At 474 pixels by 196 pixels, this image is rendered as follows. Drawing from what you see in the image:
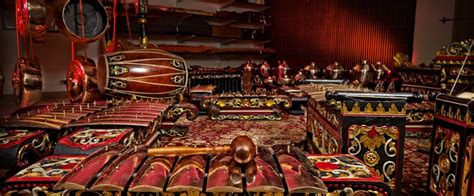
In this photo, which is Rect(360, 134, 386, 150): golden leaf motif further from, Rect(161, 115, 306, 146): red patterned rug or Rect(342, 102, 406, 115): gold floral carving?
Rect(161, 115, 306, 146): red patterned rug

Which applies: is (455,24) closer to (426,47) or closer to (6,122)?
(426,47)

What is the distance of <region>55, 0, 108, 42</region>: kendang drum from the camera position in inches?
88.2

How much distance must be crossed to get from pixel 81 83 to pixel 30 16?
0.59 m

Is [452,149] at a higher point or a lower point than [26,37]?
lower

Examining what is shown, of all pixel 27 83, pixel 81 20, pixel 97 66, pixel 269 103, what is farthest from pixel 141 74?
pixel 269 103

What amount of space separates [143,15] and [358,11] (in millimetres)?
5600

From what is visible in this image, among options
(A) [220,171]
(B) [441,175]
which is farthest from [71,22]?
(B) [441,175]

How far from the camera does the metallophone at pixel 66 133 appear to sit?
131 centimetres

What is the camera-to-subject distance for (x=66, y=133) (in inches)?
67.3

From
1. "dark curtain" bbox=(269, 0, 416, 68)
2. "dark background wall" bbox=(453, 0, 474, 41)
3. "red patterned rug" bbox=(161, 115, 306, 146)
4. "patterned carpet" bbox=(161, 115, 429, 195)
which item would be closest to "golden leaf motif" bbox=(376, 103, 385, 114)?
"patterned carpet" bbox=(161, 115, 429, 195)

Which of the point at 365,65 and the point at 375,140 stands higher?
the point at 365,65

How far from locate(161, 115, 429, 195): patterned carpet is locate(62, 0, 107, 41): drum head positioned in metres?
1.04

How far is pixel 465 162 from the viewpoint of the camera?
140 centimetres

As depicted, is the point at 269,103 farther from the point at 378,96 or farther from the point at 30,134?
the point at 30,134
